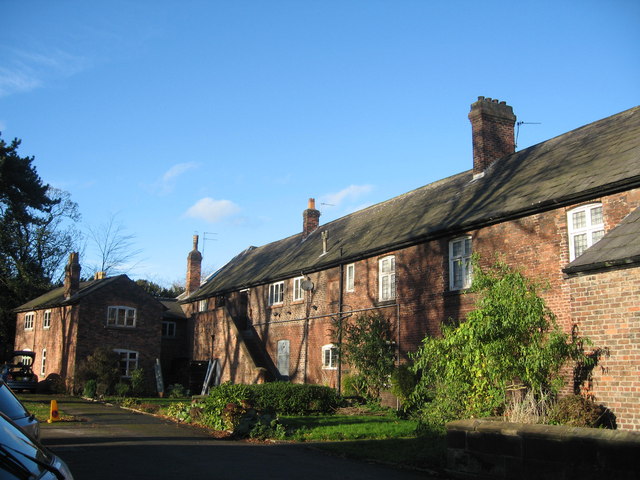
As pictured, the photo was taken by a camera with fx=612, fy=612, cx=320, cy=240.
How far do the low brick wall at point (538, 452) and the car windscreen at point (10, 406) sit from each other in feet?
21.2

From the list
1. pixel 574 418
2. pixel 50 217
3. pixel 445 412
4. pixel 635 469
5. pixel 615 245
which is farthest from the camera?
pixel 50 217

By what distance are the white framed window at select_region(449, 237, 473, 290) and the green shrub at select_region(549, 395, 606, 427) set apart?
7645mm

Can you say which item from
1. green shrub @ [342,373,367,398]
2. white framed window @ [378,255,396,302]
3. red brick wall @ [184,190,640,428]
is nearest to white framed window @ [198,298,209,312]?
red brick wall @ [184,190,640,428]

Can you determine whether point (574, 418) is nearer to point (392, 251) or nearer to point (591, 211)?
point (591, 211)

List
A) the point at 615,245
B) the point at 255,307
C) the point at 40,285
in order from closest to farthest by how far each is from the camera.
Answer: the point at 615,245 < the point at 255,307 < the point at 40,285

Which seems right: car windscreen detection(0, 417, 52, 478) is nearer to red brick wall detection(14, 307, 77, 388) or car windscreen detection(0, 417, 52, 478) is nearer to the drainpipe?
the drainpipe

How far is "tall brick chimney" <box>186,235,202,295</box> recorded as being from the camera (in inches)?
1716

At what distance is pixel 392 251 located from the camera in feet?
74.3

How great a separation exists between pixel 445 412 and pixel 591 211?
667 centimetres

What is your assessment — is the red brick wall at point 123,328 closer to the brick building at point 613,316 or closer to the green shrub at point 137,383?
the green shrub at point 137,383

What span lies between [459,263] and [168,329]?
2524 centimetres

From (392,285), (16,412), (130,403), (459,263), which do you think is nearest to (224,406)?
(459,263)

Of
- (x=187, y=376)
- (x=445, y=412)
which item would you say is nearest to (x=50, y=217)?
(x=187, y=376)

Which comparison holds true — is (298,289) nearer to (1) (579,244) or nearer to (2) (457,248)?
(2) (457,248)
